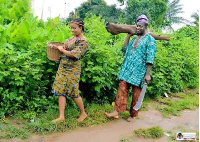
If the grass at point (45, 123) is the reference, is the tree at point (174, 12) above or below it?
above

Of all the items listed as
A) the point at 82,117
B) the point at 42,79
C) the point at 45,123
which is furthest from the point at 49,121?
the point at 42,79

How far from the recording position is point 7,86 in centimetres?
439

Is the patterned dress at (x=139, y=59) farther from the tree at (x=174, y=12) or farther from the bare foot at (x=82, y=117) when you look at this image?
the tree at (x=174, y=12)

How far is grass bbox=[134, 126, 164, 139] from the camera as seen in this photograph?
4000 mm

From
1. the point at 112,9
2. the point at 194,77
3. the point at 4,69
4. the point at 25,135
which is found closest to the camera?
the point at 25,135

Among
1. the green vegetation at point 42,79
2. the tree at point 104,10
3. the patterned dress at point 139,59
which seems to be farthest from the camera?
the tree at point 104,10

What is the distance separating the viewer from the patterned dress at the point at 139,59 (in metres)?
4.22

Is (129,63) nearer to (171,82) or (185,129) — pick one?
(185,129)

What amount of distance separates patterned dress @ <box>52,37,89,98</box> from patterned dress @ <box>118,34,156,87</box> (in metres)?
0.72

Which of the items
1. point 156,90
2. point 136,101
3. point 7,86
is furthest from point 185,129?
point 7,86

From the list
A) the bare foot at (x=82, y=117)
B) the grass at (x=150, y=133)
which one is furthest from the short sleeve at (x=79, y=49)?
the grass at (x=150, y=133)

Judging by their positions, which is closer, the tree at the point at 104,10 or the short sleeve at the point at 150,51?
the short sleeve at the point at 150,51

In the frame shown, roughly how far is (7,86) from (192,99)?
394cm

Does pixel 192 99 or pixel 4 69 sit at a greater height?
pixel 4 69
